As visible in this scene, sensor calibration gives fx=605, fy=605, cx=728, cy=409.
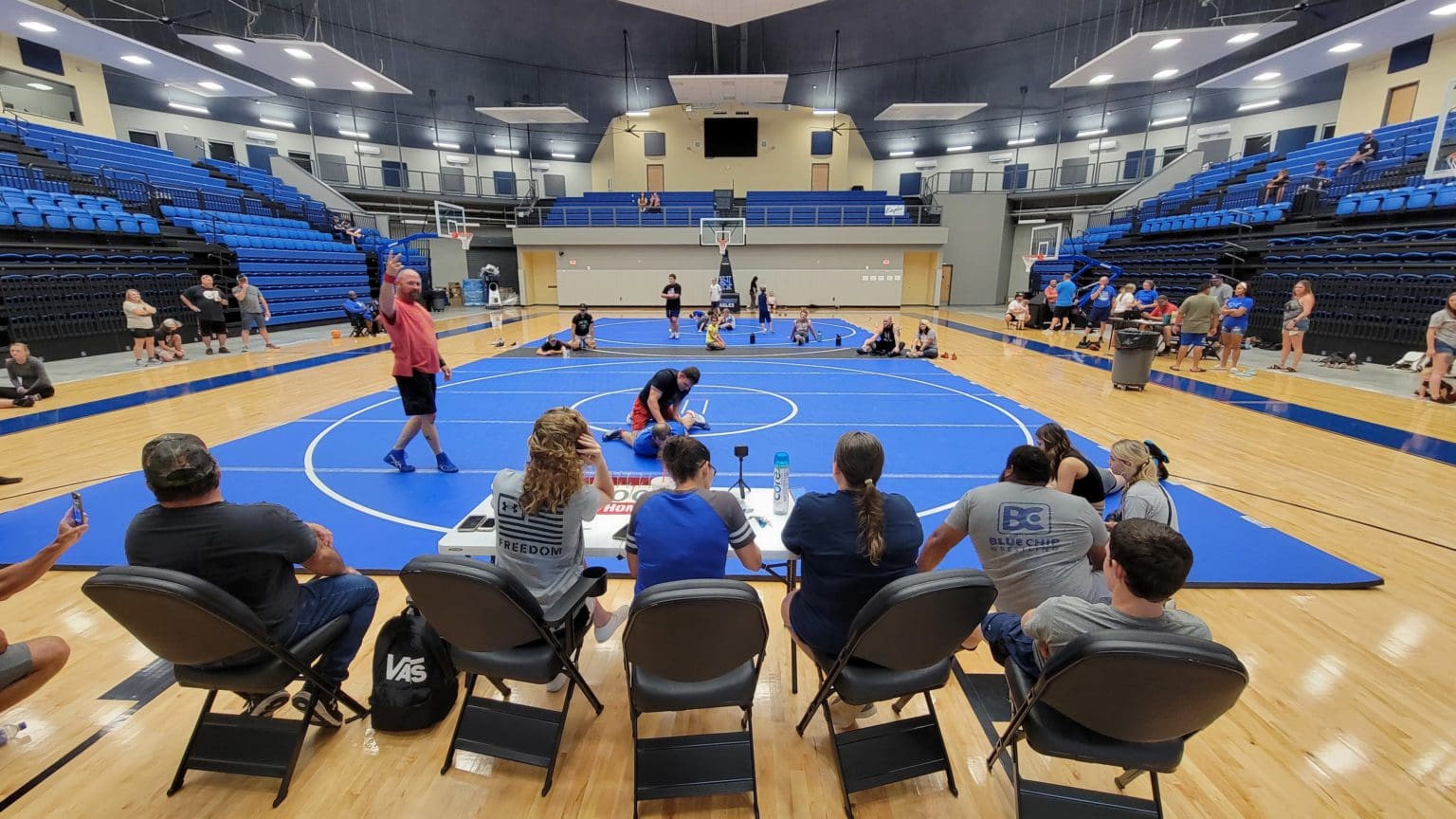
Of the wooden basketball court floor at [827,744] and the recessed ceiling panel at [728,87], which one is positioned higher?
the recessed ceiling panel at [728,87]

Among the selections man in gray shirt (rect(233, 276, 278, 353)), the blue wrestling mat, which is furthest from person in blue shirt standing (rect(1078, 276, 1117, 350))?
man in gray shirt (rect(233, 276, 278, 353))

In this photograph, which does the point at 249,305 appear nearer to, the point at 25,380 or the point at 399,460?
the point at 25,380

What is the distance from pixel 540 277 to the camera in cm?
3512

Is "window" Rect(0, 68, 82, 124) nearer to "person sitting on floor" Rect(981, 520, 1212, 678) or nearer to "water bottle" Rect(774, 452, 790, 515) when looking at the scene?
"water bottle" Rect(774, 452, 790, 515)

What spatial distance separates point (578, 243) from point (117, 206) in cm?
1727

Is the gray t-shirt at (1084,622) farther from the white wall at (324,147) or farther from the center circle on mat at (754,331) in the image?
the white wall at (324,147)

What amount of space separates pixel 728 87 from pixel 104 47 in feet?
68.0

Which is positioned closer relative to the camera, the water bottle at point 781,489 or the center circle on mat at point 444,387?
the water bottle at point 781,489

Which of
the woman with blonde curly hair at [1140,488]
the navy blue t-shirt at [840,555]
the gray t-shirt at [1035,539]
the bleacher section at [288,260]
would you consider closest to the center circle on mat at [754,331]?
the bleacher section at [288,260]

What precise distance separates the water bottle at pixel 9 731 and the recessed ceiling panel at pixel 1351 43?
26216mm

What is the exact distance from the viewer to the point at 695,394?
10.7 meters

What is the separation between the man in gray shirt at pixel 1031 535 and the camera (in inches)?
118

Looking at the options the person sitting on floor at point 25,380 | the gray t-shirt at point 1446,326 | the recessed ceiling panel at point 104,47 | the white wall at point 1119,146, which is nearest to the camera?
the person sitting on floor at point 25,380

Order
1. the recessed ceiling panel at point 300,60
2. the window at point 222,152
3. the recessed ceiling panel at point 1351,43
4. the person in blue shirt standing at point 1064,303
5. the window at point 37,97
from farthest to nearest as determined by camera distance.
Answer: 1. the window at point 222,152
2. the person in blue shirt standing at point 1064,303
3. the window at point 37,97
4. the recessed ceiling panel at point 300,60
5. the recessed ceiling panel at point 1351,43
